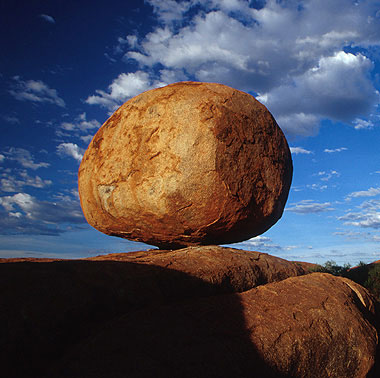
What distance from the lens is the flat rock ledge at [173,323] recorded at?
2.33 metres

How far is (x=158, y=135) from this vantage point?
457 cm

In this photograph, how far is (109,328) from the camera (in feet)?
8.58

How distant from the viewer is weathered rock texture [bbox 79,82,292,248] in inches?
174

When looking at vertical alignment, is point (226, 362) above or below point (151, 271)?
below

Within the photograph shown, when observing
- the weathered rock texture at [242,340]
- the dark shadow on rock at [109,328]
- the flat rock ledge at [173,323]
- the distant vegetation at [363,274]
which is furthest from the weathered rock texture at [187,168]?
the distant vegetation at [363,274]

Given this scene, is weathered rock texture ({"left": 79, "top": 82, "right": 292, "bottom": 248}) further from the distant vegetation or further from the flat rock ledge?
the distant vegetation

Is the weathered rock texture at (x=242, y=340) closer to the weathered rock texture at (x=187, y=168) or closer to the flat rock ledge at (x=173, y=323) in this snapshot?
the flat rock ledge at (x=173, y=323)

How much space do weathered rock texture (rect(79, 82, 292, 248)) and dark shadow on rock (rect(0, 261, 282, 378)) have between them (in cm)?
146

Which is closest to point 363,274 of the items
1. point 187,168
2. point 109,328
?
point 187,168

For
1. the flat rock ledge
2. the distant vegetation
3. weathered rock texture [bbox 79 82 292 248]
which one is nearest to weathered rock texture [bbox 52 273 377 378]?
the flat rock ledge

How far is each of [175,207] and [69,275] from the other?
6.26ft

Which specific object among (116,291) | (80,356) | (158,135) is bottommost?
(80,356)

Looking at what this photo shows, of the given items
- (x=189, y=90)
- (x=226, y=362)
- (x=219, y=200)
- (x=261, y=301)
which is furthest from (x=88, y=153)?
(x=226, y=362)

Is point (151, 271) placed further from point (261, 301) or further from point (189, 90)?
point (189, 90)
